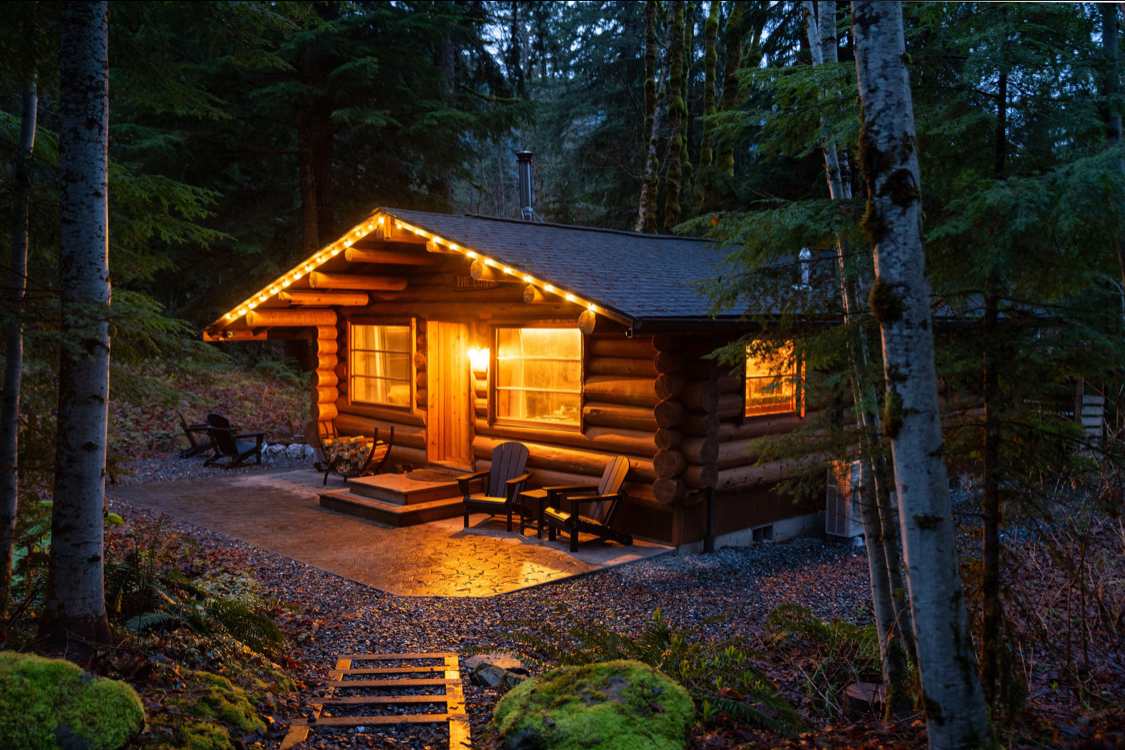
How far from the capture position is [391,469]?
519 inches

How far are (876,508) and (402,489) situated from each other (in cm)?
704

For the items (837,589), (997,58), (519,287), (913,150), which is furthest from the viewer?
(519,287)

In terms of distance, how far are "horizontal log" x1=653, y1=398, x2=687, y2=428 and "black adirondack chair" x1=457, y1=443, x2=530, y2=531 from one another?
2128mm

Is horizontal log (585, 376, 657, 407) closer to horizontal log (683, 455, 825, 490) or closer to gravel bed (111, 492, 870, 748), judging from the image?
horizontal log (683, 455, 825, 490)

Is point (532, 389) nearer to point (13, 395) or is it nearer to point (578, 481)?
point (578, 481)

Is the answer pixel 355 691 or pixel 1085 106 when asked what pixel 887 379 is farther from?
pixel 355 691

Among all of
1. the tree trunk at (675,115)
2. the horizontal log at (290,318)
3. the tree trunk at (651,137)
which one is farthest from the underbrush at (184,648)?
the tree trunk at (675,115)

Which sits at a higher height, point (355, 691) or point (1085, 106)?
point (1085, 106)

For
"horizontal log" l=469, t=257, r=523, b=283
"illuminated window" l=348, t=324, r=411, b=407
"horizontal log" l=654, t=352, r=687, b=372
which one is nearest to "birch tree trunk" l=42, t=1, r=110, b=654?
"horizontal log" l=469, t=257, r=523, b=283


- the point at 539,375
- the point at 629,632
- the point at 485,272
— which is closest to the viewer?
the point at 629,632

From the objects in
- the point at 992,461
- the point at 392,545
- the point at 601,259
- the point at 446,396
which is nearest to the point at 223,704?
the point at 992,461

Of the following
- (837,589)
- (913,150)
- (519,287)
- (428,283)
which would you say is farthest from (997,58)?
(428,283)

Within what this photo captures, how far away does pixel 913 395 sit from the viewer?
131 inches

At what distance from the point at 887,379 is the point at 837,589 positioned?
220 inches
